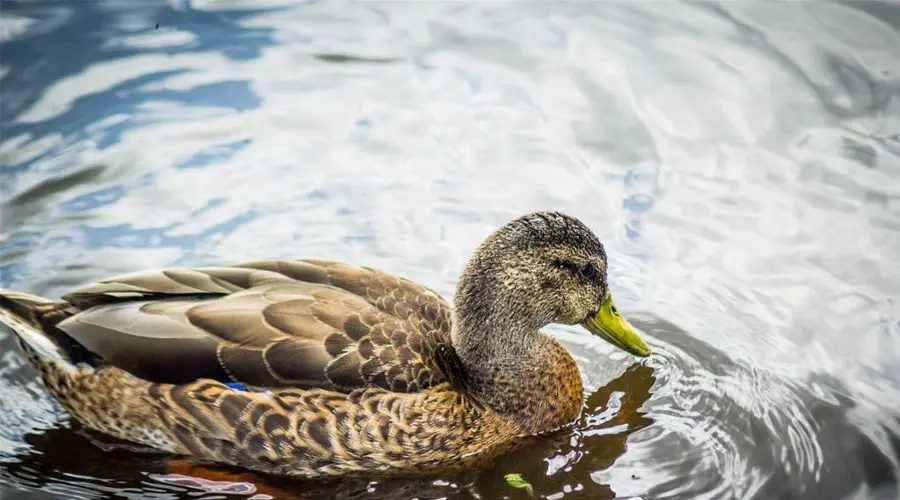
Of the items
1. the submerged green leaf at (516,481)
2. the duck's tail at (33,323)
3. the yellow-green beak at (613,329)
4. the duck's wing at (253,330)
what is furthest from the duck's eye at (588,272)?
the duck's tail at (33,323)

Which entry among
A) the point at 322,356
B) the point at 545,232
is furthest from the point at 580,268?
the point at 322,356

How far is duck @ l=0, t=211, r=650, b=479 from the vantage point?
245 inches

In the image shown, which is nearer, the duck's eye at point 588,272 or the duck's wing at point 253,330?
the duck's wing at point 253,330

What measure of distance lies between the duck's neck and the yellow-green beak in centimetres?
28

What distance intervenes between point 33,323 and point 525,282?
287 cm

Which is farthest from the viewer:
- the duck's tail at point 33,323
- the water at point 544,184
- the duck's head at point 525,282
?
the water at point 544,184

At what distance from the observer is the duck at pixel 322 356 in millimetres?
6219

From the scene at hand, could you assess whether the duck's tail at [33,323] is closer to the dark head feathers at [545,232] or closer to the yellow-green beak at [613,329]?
the dark head feathers at [545,232]

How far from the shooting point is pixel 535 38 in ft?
35.6

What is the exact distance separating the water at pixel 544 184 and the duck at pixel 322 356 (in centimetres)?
22

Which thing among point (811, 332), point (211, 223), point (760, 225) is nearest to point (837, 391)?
point (811, 332)

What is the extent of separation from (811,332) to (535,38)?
4.37m

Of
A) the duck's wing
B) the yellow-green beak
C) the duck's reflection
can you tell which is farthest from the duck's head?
the duck's reflection

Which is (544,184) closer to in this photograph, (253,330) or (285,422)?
(253,330)
